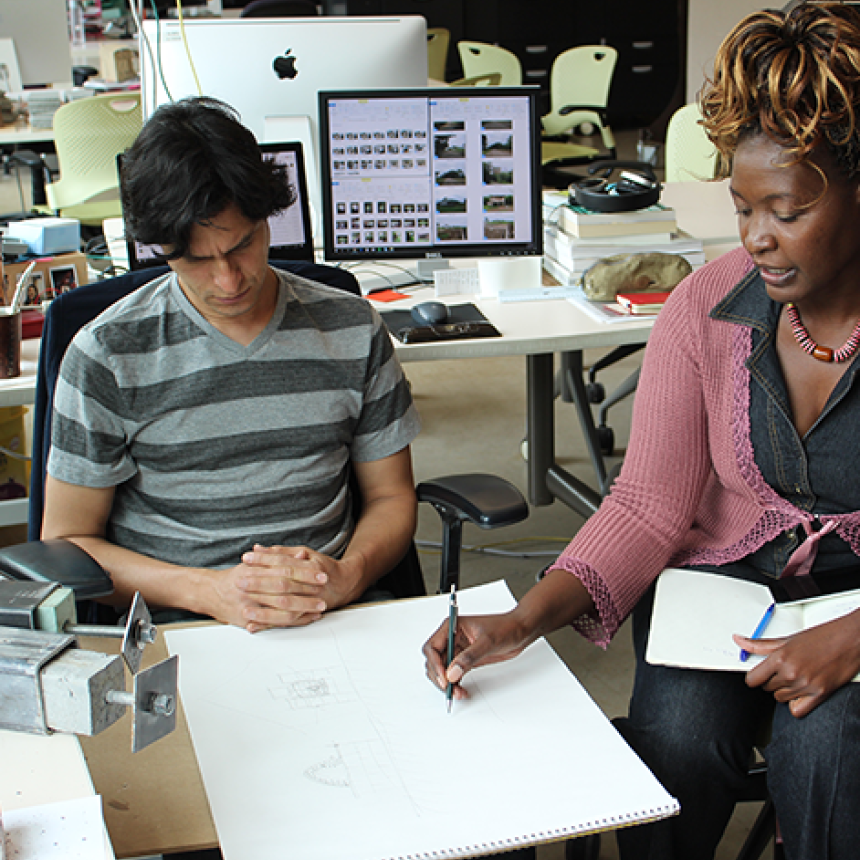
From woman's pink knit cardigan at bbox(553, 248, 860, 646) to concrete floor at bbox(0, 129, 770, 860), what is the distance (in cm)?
62

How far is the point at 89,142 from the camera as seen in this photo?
430cm

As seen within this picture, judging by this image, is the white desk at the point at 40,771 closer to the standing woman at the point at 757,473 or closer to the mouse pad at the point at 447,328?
the standing woman at the point at 757,473

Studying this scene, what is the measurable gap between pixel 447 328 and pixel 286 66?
2.92ft

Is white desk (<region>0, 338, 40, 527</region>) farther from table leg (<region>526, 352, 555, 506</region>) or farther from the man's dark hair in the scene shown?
table leg (<region>526, 352, 555, 506</region>)

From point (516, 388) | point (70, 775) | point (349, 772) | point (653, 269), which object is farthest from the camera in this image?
point (516, 388)

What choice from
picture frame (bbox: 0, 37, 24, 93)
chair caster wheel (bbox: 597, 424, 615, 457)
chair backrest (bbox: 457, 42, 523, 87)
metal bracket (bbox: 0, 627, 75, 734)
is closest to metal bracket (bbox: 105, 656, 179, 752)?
metal bracket (bbox: 0, 627, 75, 734)

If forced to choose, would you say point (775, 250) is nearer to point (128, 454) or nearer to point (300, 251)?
point (128, 454)

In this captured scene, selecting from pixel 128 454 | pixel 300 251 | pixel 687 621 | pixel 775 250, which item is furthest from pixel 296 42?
pixel 687 621

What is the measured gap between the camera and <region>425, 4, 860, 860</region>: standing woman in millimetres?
1163

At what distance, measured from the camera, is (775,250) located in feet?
3.99

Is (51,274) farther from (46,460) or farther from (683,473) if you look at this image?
(683,473)

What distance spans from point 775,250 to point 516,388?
2.87 meters

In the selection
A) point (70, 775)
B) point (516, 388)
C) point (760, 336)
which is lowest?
point (516, 388)

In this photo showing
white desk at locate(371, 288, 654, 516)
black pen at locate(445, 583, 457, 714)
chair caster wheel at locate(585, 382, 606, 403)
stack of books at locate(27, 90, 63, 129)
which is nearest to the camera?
black pen at locate(445, 583, 457, 714)
